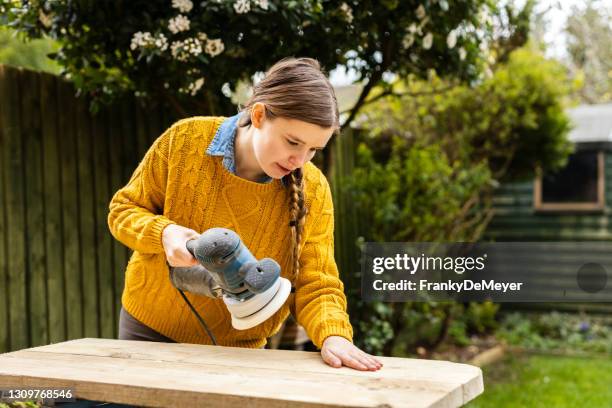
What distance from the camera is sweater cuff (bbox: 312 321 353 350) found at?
1920 millimetres

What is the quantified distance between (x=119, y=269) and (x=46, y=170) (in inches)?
30.6

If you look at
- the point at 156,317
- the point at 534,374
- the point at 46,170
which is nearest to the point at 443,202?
the point at 534,374

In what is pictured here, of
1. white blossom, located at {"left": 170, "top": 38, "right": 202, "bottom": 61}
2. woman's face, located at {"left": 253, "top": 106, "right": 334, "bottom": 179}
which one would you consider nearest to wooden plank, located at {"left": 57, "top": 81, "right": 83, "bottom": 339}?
white blossom, located at {"left": 170, "top": 38, "right": 202, "bottom": 61}

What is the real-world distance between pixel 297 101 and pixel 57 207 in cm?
228

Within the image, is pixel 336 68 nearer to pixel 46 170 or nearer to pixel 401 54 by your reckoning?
pixel 401 54

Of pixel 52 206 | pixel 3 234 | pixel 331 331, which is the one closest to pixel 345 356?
pixel 331 331

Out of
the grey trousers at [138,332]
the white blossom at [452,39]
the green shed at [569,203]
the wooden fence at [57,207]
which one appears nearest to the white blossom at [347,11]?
the white blossom at [452,39]

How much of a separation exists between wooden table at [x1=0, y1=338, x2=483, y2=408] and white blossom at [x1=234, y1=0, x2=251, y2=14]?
1704 millimetres

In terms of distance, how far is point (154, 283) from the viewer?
2.17 meters

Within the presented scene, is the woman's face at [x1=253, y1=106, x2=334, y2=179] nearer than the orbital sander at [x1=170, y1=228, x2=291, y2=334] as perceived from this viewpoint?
No

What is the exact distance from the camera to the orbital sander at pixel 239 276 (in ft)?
5.59

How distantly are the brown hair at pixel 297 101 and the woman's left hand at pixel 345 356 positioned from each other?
269mm

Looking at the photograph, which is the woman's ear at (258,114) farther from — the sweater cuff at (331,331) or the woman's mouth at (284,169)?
the sweater cuff at (331,331)

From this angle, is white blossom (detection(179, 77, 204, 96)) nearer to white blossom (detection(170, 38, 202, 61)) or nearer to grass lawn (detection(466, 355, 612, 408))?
white blossom (detection(170, 38, 202, 61))
